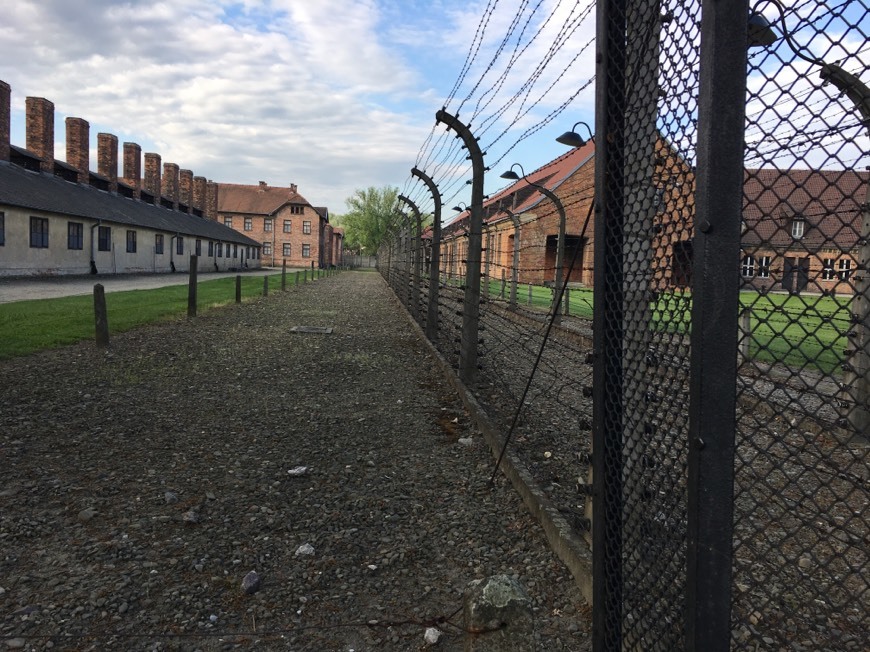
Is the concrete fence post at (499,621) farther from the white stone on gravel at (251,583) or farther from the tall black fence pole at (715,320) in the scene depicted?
the white stone on gravel at (251,583)

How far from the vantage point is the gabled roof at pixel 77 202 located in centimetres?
2519

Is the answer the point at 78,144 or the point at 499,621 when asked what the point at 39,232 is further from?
the point at 499,621

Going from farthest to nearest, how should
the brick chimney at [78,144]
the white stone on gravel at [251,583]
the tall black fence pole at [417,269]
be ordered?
the brick chimney at [78,144]
the tall black fence pole at [417,269]
the white stone on gravel at [251,583]

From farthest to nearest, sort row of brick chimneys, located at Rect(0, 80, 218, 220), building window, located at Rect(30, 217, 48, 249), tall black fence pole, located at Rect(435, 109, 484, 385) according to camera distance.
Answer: row of brick chimneys, located at Rect(0, 80, 218, 220) < building window, located at Rect(30, 217, 48, 249) < tall black fence pole, located at Rect(435, 109, 484, 385)

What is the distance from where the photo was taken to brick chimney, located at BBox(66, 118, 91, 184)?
35062 mm

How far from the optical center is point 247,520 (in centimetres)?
360

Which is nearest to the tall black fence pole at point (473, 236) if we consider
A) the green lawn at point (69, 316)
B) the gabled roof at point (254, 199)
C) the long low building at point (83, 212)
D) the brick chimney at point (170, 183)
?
the green lawn at point (69, 316)

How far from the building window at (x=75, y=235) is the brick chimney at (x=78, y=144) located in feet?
27.0

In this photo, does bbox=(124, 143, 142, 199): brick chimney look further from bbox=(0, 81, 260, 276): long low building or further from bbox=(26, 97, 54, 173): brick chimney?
bbox=(26, 97, 54, 173): brick chimney

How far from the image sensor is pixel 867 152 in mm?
1217

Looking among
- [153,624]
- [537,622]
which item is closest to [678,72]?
[537,622]

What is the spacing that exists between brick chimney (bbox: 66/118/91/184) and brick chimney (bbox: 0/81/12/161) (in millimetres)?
6824

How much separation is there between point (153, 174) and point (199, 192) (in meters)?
11.2

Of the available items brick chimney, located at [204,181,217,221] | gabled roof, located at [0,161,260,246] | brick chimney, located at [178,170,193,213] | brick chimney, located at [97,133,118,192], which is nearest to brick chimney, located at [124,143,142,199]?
gabled roof, located at [0,161,260,246]
